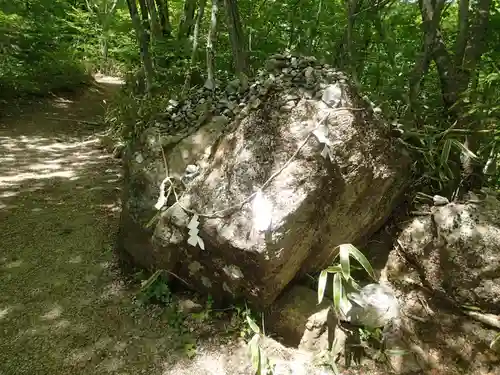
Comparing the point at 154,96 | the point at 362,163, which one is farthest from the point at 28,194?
the point at 362,163

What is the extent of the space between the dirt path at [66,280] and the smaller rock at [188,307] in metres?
0.15

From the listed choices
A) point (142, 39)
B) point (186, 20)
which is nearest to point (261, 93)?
point (142, 39)

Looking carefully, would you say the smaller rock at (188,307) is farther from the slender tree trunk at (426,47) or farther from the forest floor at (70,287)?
the slender tree trunk at (426,47)

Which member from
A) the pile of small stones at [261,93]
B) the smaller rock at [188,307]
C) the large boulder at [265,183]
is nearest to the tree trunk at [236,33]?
the pile of small stones at [261,93]

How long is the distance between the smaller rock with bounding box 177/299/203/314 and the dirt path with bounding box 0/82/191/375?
0.49 feet

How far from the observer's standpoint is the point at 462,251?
8.52ft

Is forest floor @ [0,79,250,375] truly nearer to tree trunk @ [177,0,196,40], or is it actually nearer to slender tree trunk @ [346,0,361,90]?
slender tree trunk @ [346,0,361,90]

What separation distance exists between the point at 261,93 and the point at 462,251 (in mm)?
1768

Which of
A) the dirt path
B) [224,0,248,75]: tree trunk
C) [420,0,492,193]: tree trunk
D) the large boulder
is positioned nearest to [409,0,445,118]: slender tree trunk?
[420,0,492,193]: tree trunk

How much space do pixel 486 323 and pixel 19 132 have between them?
20.7ft

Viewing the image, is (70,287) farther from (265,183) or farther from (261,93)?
(261,93)

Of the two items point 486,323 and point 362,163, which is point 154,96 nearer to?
point 362,163

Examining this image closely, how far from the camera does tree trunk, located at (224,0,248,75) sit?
11.3 ft

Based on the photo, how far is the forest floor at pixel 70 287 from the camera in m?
2.29
